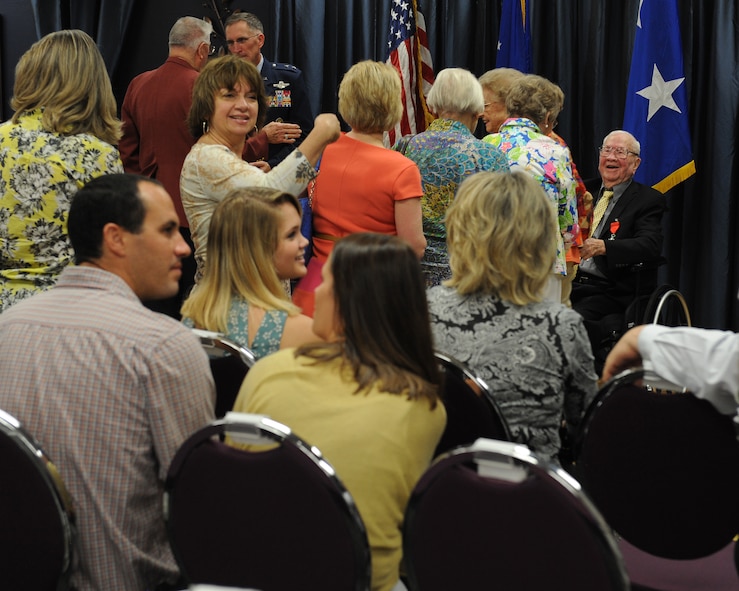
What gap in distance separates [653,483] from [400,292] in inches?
27.9

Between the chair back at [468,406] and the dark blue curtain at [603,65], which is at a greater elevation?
the dark blue curtain at [603,65]

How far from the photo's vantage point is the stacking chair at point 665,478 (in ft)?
6.57

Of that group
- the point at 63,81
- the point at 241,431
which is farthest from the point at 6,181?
the point at 241,431

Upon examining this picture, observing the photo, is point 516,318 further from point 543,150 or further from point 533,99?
point 533,99

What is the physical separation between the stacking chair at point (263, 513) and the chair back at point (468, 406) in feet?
1.96

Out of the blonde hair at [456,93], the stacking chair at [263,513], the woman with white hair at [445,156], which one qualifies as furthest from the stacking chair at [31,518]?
the blonde hair at [456,93]

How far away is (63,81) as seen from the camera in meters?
3.15

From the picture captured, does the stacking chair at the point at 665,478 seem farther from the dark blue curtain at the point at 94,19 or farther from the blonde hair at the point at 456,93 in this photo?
the dark blue curtain at the point at 94,19

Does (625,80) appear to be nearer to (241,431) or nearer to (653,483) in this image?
(653,483)

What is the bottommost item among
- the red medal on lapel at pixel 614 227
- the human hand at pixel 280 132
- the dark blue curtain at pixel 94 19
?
the red medal on lapel at pixel 614 227

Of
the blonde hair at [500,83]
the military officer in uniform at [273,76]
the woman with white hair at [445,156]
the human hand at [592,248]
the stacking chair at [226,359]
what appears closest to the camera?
the stacking chair at [226,359]

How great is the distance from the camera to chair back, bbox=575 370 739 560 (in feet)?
6.56

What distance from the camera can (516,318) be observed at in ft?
7.65

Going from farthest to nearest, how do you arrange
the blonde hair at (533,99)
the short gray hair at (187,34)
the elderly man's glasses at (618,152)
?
the elderly man's glasses at (618,152) → the short gray hair at (187,34) → the blonde hair at (533,99)
